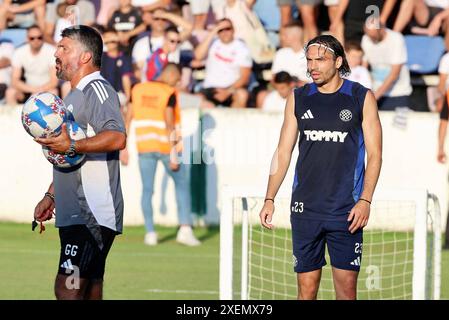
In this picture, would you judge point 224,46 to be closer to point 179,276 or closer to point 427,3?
point 427,3

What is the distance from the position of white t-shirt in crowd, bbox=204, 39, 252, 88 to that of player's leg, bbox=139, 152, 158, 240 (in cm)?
229

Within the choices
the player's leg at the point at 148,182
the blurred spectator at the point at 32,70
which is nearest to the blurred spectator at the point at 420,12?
the player's leg at the point at 148,182

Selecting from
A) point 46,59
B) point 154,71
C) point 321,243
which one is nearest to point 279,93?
point 154,71

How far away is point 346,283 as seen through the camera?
26.3 feet

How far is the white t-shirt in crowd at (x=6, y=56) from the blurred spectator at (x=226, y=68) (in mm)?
3057

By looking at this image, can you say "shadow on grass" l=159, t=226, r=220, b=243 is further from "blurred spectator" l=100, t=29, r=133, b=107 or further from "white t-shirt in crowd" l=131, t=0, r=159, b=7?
"white t-shirt in crowd" l=131, t=0, r=159, b=7

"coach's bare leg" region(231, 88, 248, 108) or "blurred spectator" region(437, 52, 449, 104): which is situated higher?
"blurred spectator" region(437, 52, 449, 104)

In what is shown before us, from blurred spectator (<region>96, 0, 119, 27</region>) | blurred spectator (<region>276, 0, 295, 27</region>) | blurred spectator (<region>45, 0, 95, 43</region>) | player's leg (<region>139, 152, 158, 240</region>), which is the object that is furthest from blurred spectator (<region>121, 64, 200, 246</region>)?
blurred spectator (<region>96, 0, 119, 27</region>)

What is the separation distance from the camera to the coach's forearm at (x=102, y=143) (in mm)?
7340

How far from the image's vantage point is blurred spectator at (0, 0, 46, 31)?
18906 millimetres

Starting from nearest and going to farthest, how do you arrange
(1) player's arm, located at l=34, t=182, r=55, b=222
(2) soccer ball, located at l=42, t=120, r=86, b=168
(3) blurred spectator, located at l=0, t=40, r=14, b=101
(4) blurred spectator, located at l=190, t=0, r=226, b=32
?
(2) soccer ball, located at l=42, t=120, r=86, b=168 < (1) player's arm, located at l=34, t=182, r=55, b=222 < (4) blurred spectator, located at l=190, t=0, r=226, b=32 < (3) blurred spectator, located at l=0, t=40, r=14, b=101

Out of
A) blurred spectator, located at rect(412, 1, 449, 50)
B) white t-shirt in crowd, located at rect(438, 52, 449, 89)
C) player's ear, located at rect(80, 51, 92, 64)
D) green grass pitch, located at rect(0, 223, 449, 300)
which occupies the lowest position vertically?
green grass pitch, located at rect(0, 223, 449, 300)

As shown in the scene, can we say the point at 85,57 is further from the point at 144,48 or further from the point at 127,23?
the point at 127,23

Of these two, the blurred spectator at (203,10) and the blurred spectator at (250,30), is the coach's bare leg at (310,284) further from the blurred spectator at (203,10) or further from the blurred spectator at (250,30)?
the blurred spectator at (203,10)
